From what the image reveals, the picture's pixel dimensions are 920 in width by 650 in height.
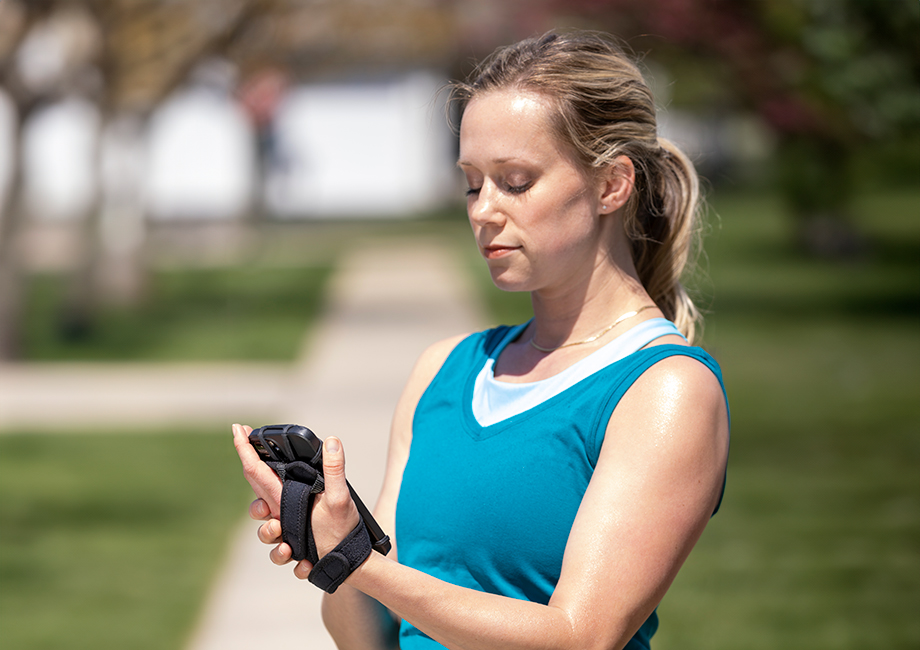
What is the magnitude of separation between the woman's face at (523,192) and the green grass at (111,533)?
3.32m

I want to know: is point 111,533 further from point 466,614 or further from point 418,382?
point 466,614

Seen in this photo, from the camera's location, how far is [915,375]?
1074 centimetres

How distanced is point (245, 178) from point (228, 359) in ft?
81.9

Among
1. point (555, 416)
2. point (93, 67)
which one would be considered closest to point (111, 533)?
point (555, 416)

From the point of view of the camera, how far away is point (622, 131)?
6.93ft

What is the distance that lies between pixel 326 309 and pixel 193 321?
172 cm

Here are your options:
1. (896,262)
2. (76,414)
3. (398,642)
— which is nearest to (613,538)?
(398,642)

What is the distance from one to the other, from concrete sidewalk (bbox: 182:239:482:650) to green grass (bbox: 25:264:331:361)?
1.51ft

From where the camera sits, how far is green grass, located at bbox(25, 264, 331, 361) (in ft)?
41.9

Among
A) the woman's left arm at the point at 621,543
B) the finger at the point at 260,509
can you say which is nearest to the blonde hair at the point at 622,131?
the woman's left arm at the point at 621,543

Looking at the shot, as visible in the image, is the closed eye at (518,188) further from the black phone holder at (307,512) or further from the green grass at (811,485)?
the green grass at (811,485)

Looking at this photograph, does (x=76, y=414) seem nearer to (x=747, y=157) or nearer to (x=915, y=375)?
(x=915, y=375)

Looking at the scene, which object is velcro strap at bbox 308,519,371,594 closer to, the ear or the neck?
the neck

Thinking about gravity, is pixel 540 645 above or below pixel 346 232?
above
